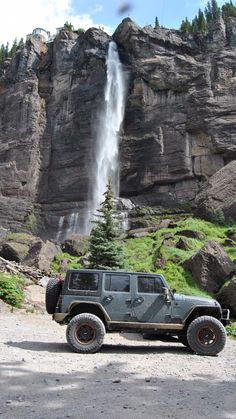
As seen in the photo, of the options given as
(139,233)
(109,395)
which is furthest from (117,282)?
(139,233)

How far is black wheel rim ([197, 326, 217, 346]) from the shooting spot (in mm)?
10156

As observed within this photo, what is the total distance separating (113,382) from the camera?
285 inches

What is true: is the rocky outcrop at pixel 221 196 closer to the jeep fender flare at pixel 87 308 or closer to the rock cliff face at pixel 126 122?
the rock cliff face at pixel 126 122

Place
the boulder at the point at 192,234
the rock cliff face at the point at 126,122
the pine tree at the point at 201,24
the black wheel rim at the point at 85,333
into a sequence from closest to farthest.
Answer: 1. the black wheel rim at the point at 85,333
2. the boulder at the point at 192,234
3. the rock cliff face at the point at 126,122
4. the pine tree at the point at 201,24

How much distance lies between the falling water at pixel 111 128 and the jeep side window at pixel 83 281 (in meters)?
36.9

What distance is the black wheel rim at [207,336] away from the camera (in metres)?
10.2

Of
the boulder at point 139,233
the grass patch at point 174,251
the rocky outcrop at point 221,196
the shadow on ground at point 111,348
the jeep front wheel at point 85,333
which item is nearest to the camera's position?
the jeep front wheel at point 85,333

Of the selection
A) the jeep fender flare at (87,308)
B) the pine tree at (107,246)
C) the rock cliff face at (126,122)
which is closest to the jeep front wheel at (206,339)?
the jeep fender flare at (87,308)

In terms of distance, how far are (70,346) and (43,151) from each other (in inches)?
1770

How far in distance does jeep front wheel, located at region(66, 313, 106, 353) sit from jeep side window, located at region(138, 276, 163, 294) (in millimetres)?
1307

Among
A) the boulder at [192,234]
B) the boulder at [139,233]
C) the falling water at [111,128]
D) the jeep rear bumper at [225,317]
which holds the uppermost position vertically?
the falling water at [111,128]

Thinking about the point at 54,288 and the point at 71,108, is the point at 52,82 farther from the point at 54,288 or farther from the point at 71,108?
the point at 54,288

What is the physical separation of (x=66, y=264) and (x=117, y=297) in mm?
17651

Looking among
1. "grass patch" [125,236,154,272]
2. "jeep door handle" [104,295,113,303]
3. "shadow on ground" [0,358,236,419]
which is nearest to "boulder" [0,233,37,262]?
"grass patch" [125,236,154,272]
